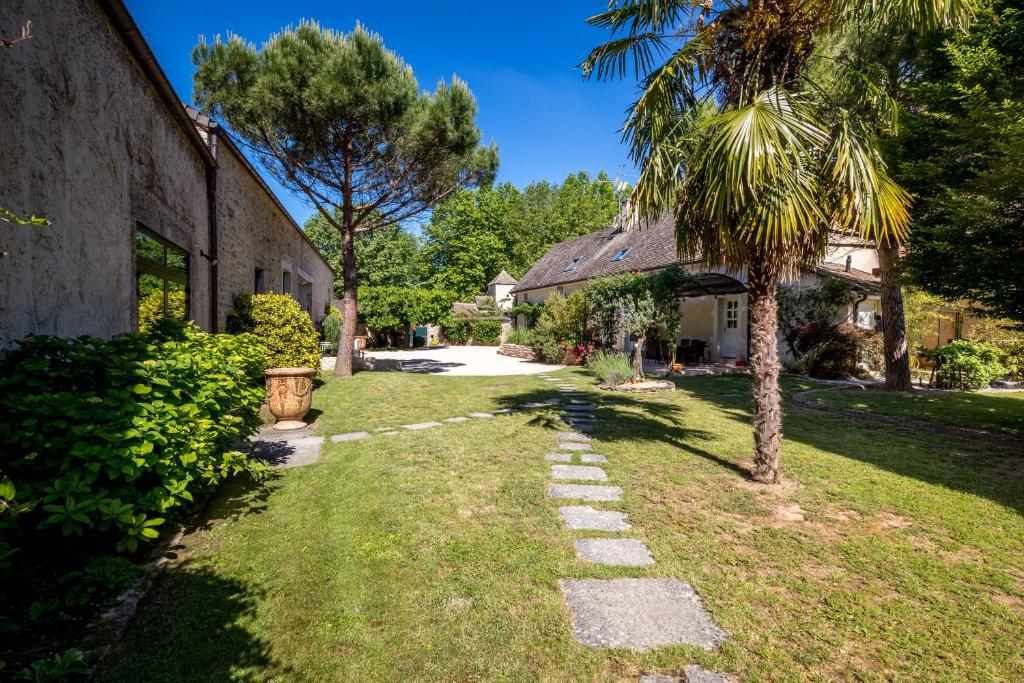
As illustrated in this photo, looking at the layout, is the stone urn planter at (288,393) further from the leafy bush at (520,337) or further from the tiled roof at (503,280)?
the tiled roof at (503,280)

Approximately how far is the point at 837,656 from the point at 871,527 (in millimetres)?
1889

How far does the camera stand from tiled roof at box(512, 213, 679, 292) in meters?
17.7

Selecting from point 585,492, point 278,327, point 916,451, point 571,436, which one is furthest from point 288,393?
point 916,451

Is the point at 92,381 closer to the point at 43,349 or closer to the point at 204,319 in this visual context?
the point at 43,349

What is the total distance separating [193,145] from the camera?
691 centimetres

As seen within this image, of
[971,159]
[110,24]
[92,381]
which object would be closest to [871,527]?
[92,381]

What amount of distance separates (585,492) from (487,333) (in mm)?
29612

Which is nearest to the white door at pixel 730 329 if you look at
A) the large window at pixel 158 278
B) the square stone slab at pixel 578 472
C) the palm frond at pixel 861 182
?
the palm frond at pixel 861 182

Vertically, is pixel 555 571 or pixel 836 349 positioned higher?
pixel 836 349

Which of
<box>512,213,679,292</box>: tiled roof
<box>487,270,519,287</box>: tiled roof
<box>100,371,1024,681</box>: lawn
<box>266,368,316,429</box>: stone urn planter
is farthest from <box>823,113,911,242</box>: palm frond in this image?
<box>487,270,519,287</box>: tiled roof

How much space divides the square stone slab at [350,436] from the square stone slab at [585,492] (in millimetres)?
3058

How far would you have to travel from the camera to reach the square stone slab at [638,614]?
7.40 ft

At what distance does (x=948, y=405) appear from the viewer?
864 centimetres

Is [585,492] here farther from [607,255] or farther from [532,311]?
[607,255]
